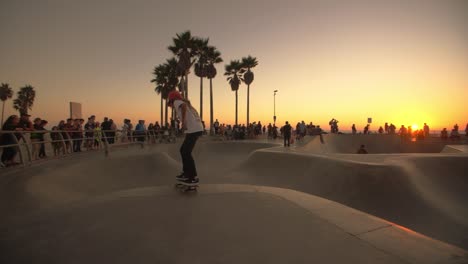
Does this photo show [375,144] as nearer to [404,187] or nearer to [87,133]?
[404,187]

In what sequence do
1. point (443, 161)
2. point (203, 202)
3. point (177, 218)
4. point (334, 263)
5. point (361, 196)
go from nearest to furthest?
point (334, 263)
point (177, 218)
point (203, 202)
point (361, 196)
point (443, 161)

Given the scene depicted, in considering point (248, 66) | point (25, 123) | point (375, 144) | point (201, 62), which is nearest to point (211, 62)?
point (201, 62)

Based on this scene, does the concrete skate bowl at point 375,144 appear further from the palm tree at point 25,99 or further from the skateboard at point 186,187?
the palm tree at point 25,99

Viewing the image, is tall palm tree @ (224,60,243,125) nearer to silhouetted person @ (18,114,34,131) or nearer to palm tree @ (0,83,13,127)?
silhouetted person @ (18,114,34,131)

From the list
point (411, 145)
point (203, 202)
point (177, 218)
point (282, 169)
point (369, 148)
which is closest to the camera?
point (177, 218)

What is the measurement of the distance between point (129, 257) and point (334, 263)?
185 centimetres

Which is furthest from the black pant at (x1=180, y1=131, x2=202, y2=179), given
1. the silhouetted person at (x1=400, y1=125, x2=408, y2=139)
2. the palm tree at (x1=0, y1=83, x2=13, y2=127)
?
the palm tree at (x1=0, y1=83, x2=13, y2=127)

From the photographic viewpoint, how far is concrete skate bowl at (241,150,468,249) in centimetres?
608

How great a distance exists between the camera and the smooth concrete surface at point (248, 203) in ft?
7.52

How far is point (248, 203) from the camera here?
11.8 ft

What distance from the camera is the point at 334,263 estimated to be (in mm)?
2037

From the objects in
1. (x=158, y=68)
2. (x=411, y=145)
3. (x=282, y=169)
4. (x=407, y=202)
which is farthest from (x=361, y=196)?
(x=158, y=68)

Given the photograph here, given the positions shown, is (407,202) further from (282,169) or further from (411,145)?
(411,145)

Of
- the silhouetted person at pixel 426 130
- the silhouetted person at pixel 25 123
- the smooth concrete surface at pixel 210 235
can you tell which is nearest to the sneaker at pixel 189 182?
the smooth concrete surface at pixel 210 235
